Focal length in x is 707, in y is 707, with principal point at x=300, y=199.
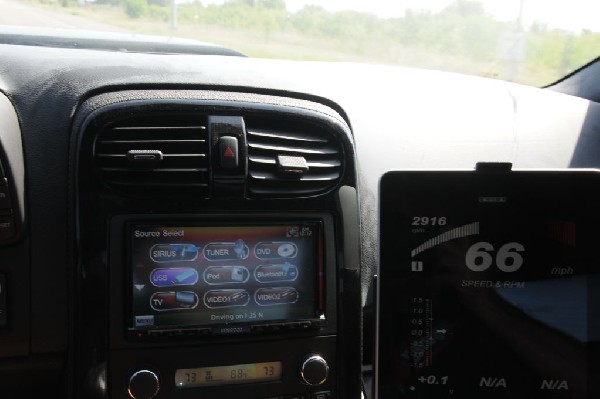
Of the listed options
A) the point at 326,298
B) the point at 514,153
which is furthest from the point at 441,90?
the point at 326,298

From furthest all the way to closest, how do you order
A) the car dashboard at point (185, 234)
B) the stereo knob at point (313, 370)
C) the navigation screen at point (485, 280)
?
the stereo knob at point (313, 370) → the car dashboard at point (185, 234) → the navigation screen at point (485, 280)

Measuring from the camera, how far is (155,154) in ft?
5.85

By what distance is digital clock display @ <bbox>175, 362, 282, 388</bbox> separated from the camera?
1842mm

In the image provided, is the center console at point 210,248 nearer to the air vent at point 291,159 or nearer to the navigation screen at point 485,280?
the air vent at point 291,159

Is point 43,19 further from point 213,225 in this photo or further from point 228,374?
point 228,374

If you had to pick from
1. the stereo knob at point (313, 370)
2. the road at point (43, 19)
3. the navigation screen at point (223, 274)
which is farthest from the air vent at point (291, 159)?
the road at point (43, 19)

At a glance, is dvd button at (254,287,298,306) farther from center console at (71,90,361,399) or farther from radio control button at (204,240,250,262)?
radio control button at (204,240,250,262)

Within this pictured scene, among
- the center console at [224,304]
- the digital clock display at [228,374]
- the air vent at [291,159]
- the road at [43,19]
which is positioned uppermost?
the road at [43,19]

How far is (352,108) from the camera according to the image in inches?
91.2

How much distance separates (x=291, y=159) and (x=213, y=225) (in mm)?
273

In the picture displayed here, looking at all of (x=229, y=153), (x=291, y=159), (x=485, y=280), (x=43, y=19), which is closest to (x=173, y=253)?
(x=229, y=153)

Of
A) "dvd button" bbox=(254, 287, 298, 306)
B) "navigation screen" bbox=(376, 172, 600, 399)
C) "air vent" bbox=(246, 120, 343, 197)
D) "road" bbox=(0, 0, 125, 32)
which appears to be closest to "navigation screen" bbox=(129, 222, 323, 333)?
"dvd button" bbox=(254, 287, 298, 306)

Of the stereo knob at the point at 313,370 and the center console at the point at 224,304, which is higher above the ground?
the center console at the point at 224,304

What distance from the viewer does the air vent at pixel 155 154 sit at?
1781 mm
